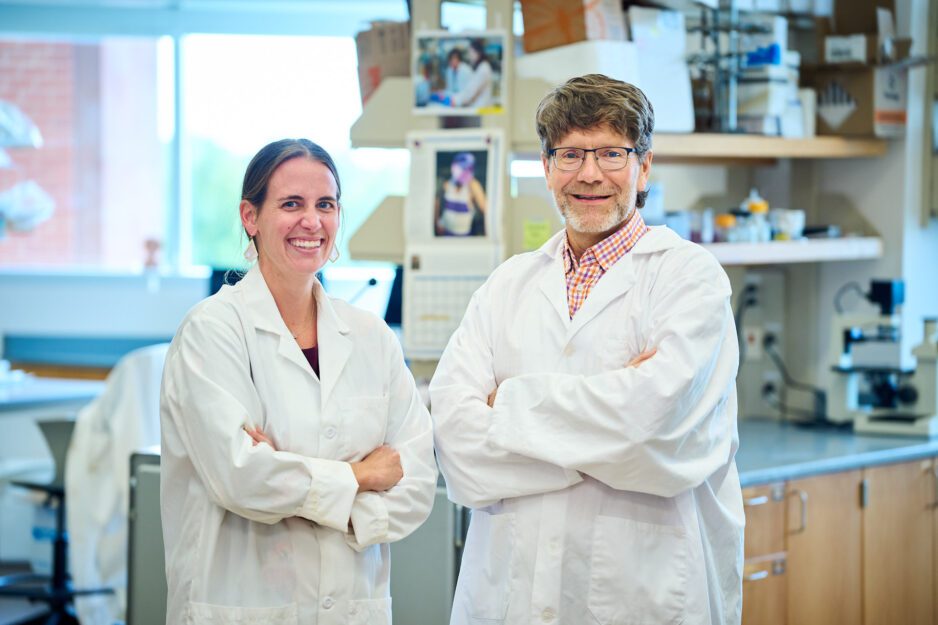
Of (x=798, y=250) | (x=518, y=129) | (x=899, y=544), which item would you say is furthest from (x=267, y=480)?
(x=899, y=544)

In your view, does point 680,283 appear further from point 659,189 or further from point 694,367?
point 659,189

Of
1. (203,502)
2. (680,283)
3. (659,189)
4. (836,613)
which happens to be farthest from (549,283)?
(836,613)

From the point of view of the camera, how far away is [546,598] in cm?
200

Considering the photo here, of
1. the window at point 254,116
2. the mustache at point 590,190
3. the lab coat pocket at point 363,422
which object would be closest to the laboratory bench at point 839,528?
the mustache at point 590,190

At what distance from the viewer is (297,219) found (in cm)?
193

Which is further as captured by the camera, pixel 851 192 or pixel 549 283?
pixel 851 192

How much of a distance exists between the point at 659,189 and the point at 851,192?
1.24 meters

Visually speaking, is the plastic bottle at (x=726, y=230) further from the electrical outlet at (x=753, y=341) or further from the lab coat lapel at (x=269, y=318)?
the lab coat lapel at (x=269, y=318)

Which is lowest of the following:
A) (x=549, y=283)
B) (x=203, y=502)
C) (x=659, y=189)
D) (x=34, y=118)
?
(x=203, y=502)

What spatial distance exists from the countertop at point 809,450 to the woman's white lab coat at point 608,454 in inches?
43.7

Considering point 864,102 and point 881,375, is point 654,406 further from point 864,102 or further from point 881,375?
point 864,102

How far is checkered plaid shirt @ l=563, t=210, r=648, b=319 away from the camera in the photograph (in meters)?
2.11

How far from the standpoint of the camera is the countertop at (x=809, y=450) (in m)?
3.22

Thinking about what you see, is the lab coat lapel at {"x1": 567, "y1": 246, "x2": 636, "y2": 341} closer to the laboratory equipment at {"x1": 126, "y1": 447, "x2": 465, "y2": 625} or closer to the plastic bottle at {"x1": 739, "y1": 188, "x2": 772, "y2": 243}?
the laboratory equipment at {"x1": 126, "y1": 447, "x2": 465, "y2": 625}
